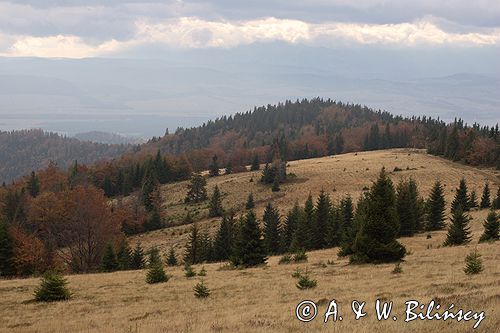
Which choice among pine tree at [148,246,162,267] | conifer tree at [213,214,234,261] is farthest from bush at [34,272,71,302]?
conifer tree at [213,214,234,261]

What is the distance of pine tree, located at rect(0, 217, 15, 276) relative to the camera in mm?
36438

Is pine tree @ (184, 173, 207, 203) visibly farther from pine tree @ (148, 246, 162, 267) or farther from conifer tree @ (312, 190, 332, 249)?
pine tree @ (148, 246, 162, 267)

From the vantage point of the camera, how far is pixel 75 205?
2112 inches

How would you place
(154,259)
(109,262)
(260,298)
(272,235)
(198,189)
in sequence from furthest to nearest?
(198,189)
(272,235)
(109,262)
(154,259)
(260,298)

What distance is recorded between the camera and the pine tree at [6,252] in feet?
120

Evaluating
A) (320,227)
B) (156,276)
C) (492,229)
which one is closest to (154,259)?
(156,276)

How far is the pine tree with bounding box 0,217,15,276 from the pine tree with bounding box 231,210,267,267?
19246mm

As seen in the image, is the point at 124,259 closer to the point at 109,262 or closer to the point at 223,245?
the point at 109,262

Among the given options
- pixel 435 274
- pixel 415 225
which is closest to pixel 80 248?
pixel 415 225

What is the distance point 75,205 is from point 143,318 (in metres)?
41.6

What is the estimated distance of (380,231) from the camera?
2502 centimetres

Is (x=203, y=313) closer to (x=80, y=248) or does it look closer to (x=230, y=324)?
(x=230, y=324)

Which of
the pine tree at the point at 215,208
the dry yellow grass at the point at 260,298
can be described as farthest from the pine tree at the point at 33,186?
the dry yellow grass at the point at 260,298

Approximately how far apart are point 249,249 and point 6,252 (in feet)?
67.3
